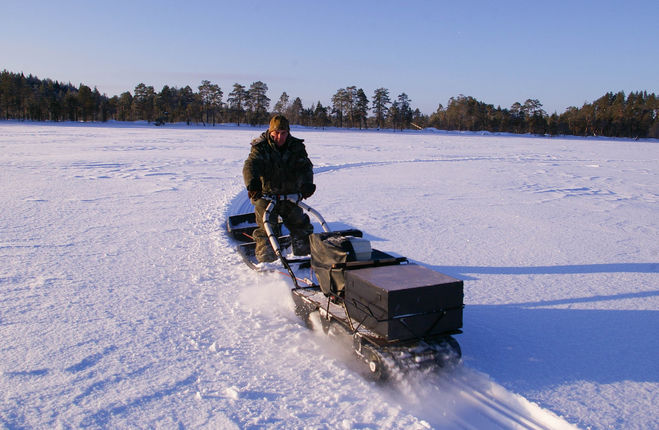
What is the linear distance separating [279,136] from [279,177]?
1.39 feet

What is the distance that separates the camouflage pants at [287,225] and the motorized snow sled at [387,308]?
1.51m

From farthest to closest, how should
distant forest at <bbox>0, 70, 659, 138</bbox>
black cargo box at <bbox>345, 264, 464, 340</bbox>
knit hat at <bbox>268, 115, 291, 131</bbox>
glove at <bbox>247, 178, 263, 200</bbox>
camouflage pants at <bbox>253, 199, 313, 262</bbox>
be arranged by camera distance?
distant forest at <bbox>0, 70, 659, 138</bbox> < camouflage pants at <bbox>253, 199, 313, 262</bbox> < knit hat at <bbox>268, 115, 291, 131</bbox> < glove at <bbox>247, 178, 263, 200</bbox> < black cargo box at <bbox>345, 264, 464, 340</bbox>

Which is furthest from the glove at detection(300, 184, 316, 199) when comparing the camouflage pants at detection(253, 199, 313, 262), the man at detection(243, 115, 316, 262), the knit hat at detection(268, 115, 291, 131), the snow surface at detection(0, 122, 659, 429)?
the snow surface at detection(0, 122, 659, 429)

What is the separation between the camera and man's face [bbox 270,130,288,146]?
14.5 feet

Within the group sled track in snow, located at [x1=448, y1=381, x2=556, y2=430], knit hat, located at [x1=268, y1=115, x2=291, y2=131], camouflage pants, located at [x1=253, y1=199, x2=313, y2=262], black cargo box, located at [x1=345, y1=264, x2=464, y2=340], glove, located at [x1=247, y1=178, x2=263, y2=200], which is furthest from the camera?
camouflage pants, located at [x1=253, y1=199, x2=313, y2=262]

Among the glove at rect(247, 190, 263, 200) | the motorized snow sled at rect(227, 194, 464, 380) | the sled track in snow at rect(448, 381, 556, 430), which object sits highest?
the glove at rect(247, 190, 263, 200)

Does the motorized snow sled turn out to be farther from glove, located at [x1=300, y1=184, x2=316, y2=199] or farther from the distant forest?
the distant forest

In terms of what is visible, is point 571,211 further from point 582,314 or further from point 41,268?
point 41,268

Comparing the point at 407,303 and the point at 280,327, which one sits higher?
the point at 407,303

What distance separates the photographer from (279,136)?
445cm

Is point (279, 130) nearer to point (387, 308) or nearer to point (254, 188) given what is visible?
point (254, 188)

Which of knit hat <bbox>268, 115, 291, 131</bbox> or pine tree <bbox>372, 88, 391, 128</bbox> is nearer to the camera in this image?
knit hat <bbox>268, 115, 291, 131</bbox>

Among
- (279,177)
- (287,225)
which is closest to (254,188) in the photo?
(279,177)

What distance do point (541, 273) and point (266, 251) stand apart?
9.37ft
